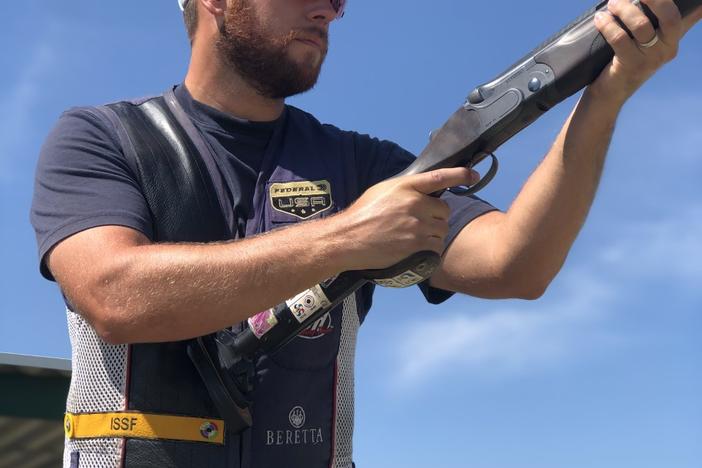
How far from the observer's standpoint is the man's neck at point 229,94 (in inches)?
187

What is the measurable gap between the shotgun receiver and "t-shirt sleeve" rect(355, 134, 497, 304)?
0.58m

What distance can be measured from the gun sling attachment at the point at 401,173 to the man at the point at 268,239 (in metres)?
0.08

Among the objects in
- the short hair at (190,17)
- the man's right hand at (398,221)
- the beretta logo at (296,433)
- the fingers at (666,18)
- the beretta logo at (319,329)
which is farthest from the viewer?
the short hair at (190,17)

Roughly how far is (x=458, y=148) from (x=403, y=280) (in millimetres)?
599

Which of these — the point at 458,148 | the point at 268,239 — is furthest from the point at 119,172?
the point at 458,148

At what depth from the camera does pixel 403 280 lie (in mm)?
3727

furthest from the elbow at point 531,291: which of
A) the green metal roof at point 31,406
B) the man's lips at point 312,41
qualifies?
the green metal roof at point 31,406

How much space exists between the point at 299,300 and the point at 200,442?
73cm

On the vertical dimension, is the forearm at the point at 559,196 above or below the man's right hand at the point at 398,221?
above

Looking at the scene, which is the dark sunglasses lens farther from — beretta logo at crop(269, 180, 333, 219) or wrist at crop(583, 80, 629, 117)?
wrist at crop(583, 80, 629, 117)

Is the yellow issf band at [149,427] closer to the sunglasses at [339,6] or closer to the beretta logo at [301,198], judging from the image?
the beretta logo at [301,198]

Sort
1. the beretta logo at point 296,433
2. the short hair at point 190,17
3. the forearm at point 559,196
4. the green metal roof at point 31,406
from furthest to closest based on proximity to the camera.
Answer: the green metal roof at point 31,406 → the short hair at point 190,17 → the beretta logo at point 296,433 → the forearm at point 559,196

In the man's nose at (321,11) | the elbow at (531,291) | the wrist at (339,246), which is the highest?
the man's nose at (321,11)

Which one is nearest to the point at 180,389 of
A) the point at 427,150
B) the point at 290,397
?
the point at 290,397
